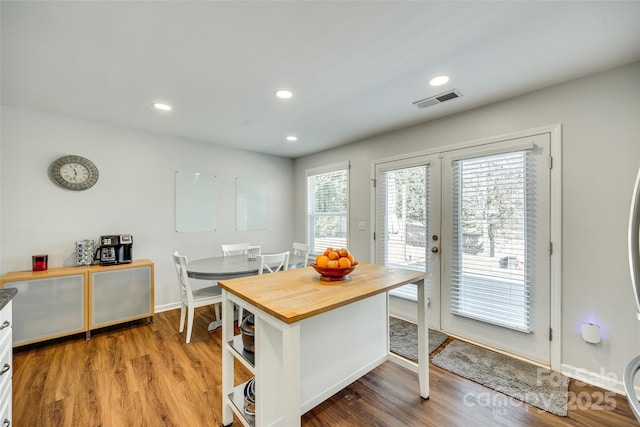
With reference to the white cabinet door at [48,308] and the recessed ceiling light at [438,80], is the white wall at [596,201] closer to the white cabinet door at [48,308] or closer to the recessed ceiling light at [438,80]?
the recessed ceiling light at [438,80]

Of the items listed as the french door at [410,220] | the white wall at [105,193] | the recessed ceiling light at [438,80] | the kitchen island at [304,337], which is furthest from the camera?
the french door at [410,220]

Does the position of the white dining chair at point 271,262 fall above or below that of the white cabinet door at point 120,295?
above

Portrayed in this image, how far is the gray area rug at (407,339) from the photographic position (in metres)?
2.56

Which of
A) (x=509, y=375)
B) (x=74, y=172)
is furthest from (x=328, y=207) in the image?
(x=74, y=172)

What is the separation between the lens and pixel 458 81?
220cm

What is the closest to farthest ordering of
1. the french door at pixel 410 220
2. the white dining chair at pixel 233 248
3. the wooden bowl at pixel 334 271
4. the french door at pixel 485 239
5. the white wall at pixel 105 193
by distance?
the wooden bowl at pixel 334 271, the french door at pixel 485 239, the white wall at pixel 105 193, the french door at pixel 410 220, the white dining chair at pixel 233 248

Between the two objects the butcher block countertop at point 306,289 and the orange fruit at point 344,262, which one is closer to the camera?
the butcher block countertop at point 306,289

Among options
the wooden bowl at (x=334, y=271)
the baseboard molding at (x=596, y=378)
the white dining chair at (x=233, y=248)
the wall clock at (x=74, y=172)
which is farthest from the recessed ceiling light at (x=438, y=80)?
the wall clock at (x=74, y=172)

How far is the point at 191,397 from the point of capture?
195 centimetres

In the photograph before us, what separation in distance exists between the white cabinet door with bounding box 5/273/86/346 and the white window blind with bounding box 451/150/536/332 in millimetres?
3936

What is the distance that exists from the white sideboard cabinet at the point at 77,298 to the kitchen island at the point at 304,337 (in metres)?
2.07

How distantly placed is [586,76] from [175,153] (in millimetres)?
4412

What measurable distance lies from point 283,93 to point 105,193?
99.6 inches

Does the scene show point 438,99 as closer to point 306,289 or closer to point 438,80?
point 438,80
